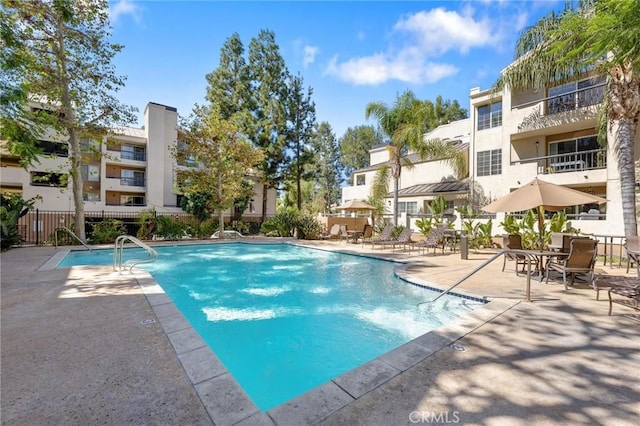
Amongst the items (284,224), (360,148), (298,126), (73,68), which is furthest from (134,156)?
(360,148)

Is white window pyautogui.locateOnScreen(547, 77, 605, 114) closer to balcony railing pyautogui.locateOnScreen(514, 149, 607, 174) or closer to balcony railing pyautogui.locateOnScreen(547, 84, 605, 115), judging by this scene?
balcony railing pyautogui.locateOnScreen(547, 84, 605, 115)

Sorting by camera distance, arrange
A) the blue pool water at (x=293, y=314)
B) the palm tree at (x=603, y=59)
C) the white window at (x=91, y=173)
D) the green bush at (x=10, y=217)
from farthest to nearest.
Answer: the white window at (x=91, y=173), the green bush at (x=10, y=217), the palm tree at (x=603, y=59), the blue pool water at (x=293, y=314)

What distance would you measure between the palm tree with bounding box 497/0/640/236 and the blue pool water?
616cm

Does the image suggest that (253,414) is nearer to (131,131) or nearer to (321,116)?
(321,116)

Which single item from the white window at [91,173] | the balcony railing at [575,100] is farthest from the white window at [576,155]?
the white window at [91,173]

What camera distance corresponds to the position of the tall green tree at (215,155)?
58.9 ft

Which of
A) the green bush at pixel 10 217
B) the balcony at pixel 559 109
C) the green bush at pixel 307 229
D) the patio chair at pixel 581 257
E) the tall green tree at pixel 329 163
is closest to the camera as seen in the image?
the patio chair at pixel 581 257

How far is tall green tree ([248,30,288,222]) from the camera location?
2673 cm

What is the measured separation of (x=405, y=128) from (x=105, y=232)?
701 inches

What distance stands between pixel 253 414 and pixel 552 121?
18851 millimetres

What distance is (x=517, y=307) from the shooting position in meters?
5.25

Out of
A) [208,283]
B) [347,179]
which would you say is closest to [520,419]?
[208,283]

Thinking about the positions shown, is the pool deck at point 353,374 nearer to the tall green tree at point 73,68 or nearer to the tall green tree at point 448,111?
the tall green tree at point 73,68

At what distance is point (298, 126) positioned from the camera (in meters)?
28.6
